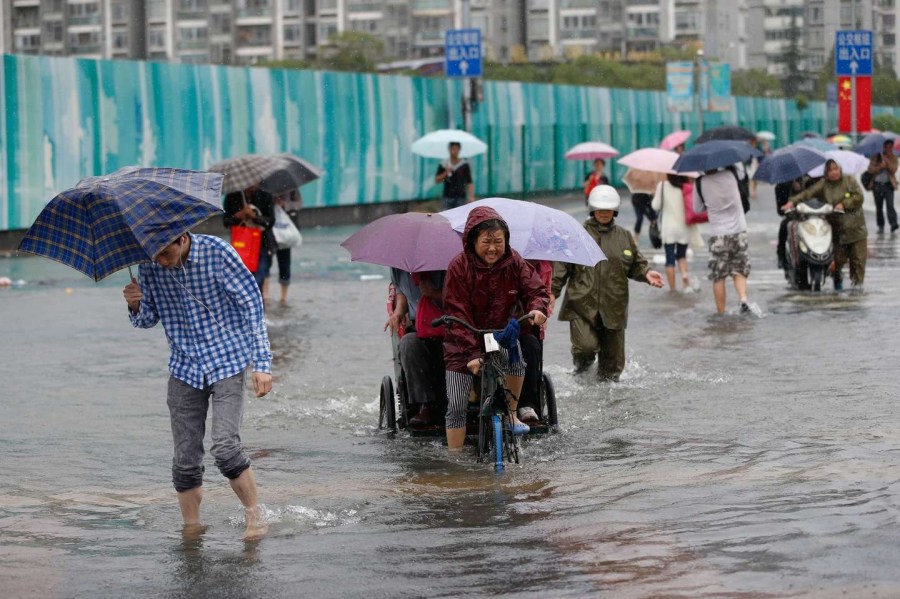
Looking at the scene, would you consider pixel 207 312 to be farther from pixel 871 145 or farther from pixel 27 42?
pixel 27 42

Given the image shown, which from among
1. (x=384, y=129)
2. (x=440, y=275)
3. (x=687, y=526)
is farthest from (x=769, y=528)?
(x=384, y=129)

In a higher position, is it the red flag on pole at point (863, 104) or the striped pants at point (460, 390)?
the red flag on pole at point (863, 104)

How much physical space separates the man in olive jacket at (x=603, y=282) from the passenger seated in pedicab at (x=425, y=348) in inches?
80.5

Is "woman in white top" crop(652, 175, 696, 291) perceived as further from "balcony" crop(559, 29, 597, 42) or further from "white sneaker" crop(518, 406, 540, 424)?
"balcony" crop(559, 29, 597, 42)

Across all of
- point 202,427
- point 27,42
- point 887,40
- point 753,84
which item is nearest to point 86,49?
point 27,42

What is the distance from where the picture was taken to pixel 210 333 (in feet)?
24.5

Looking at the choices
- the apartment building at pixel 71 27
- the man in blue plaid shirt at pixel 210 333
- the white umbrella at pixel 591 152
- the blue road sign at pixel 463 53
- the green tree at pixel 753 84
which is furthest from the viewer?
the apartment building at pixel 71 27

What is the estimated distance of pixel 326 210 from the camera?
111ft

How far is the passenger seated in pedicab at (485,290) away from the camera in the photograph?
897 centimetres

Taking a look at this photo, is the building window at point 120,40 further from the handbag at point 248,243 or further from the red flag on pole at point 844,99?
the handbag at point 248,243

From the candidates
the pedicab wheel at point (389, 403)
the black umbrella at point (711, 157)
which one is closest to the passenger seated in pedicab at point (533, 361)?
the pedicab wheel at point (389, 403)

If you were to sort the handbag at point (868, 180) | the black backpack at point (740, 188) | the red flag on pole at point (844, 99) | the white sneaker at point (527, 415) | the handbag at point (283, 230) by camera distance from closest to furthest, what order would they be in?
the white sneaker at point (527, 415), the black backpack at point (740, 188), the handbag at point (283, 230), the handbag at point (868, 180), the red flag on pole at point (844, 99)

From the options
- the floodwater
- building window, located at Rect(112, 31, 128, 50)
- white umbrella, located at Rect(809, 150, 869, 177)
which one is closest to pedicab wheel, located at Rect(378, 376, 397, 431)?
the floodwater

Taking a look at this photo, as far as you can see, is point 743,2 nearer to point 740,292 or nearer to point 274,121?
point 274,121
